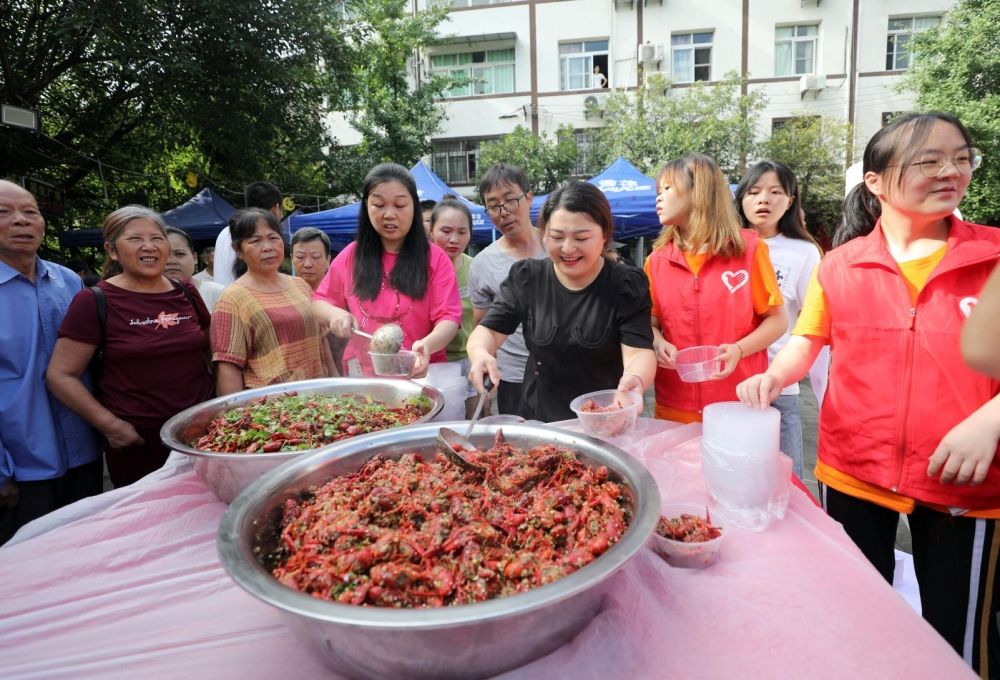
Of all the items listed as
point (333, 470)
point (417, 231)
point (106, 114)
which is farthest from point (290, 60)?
point (333, 470)

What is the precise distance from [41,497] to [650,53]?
20033mm

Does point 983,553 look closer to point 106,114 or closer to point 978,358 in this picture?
point 978,358

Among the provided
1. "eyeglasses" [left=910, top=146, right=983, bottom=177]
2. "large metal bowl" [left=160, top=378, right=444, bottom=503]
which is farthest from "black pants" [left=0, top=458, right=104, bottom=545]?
"eyeglasses" [left=910, top=146, right=983, bottom=177]

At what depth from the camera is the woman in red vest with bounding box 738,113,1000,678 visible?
4.93 ft

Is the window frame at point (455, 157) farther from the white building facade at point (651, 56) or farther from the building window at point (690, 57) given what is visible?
the building window at point (690, 57)

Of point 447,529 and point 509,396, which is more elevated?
point 447,529

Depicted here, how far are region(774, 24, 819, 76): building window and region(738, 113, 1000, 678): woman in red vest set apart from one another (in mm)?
20348

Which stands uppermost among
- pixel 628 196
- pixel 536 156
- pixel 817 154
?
pixel 536 156

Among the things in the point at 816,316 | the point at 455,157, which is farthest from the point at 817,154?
the point at 816,316

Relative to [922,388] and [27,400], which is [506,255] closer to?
[922,388]

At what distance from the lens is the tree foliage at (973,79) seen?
44.1 ft

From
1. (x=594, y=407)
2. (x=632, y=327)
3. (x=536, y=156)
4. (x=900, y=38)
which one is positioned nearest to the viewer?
(x=594, y=407)

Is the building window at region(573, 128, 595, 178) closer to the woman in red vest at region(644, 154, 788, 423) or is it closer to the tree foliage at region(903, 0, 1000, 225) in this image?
the tree foliage at region(903, 0, 1000, 225)

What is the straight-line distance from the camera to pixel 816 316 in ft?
6.01
